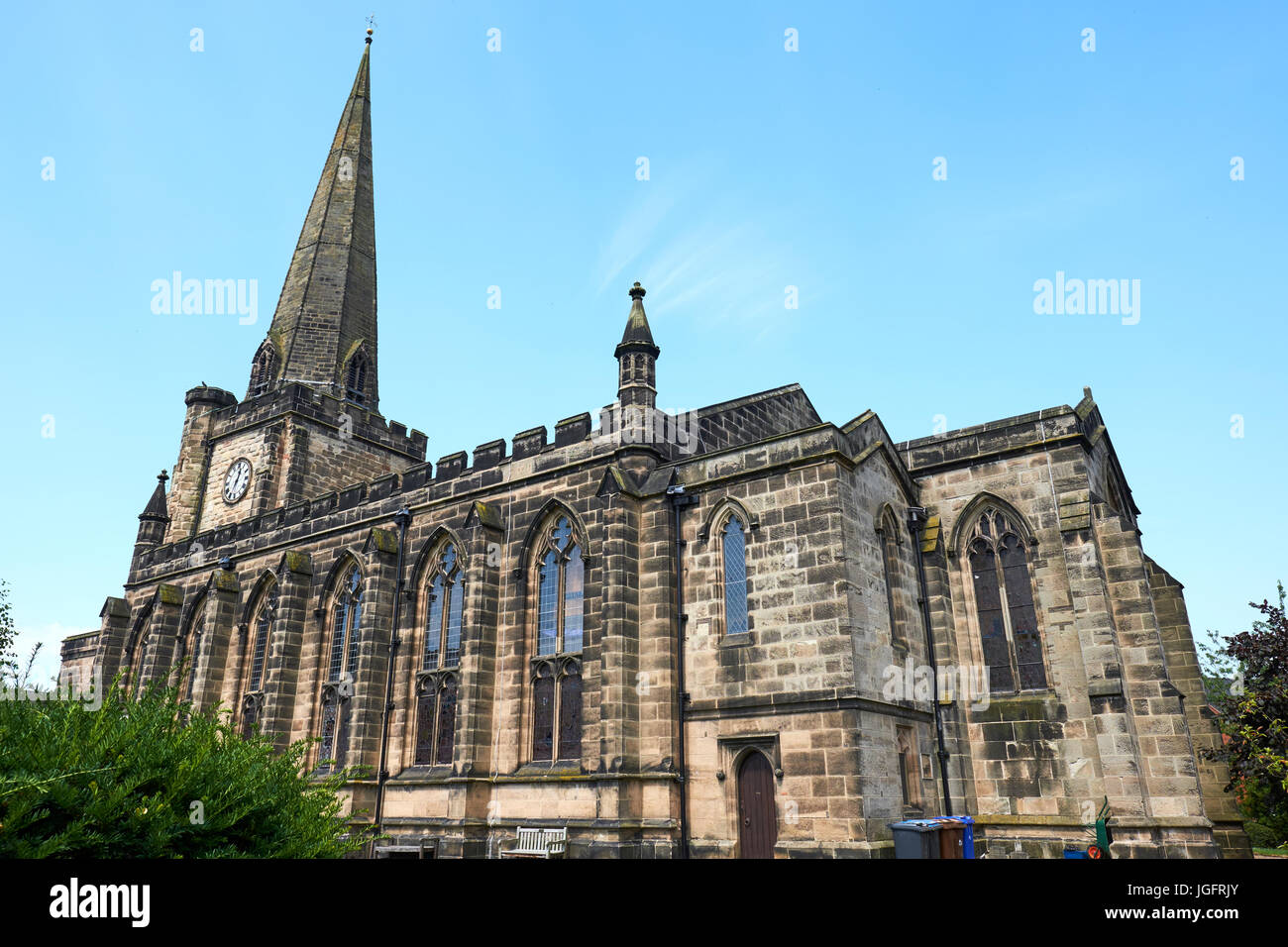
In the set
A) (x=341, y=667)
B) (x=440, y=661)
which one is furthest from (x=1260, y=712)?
(x=341, y=667)

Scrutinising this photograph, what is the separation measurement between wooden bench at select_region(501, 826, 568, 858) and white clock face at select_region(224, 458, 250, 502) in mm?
20999

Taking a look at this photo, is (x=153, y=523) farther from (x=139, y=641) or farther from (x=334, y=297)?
(x=334, y=297)

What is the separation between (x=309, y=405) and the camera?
32.4 metres

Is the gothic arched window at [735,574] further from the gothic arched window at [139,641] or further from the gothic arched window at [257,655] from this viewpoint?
the gothic arched window at [139,641]

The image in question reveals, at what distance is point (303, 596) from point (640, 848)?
47.6 ft

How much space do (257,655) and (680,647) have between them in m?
16.9

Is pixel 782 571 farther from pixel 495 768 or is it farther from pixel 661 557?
pixel 495 768

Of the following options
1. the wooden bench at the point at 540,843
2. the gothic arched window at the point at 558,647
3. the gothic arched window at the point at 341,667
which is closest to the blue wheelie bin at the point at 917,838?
the wooden bench at the point at 540,843

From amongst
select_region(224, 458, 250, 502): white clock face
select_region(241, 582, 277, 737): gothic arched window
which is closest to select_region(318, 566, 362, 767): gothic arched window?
select_region(241, 582, 277, 737): gothic arched window

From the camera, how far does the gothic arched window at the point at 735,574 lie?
55.4 feet
